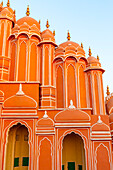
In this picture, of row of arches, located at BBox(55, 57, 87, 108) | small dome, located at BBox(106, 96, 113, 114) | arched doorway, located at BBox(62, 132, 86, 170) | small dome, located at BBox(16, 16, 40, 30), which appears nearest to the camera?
arched doorway, located at BBox(62, 132, 86, 170)

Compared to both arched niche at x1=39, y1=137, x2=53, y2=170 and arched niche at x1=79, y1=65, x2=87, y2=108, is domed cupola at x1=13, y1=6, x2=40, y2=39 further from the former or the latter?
arched niche at x1=39, y1=137, x2=53, y2=170

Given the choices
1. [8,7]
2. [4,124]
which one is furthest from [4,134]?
[8,7]

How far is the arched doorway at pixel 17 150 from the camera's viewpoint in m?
10.7

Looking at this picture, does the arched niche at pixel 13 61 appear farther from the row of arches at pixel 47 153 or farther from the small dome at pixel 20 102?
the row of arches at pixel 47 153

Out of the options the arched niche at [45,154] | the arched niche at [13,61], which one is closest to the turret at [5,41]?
the arched niche at [13,61]

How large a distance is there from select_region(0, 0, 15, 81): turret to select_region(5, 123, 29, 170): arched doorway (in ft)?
12.3

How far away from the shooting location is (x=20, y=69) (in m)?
13.2

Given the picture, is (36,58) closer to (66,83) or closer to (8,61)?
(8,61)

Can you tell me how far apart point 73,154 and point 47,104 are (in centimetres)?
356

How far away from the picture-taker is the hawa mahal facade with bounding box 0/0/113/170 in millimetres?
10141

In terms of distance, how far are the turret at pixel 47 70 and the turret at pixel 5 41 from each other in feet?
8.15

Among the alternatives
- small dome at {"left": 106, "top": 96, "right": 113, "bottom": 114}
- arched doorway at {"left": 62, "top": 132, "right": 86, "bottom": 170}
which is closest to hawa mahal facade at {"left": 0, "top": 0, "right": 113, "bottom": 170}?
arched doorway at {"left": 62, "top": 132, "right": 86, "bottom": 170}

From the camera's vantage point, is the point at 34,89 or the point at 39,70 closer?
the point at 34,89

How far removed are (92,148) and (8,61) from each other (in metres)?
8.21
